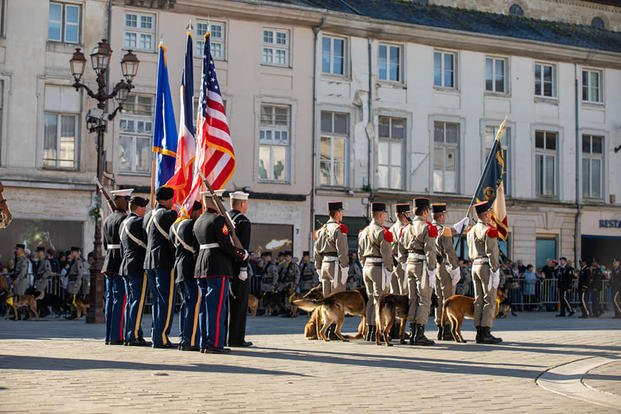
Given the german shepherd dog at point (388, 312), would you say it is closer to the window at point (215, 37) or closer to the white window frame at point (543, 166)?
the window at point (215, 37)

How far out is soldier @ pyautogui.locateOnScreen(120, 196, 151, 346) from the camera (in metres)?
14.5

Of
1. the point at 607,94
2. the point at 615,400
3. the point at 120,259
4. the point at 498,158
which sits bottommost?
the point at 615,400

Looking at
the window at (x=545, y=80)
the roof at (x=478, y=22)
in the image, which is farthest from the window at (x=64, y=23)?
the window at (x=545, y=80)

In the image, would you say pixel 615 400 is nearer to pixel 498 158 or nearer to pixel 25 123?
pixel 498 158

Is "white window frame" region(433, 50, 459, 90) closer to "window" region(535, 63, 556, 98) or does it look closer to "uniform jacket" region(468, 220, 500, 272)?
"window" region(535, 63, 556, 98)

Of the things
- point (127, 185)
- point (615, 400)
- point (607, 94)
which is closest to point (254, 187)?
point (127, 185)

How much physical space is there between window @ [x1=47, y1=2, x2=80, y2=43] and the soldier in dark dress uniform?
57.9ft

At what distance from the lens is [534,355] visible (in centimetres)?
1435

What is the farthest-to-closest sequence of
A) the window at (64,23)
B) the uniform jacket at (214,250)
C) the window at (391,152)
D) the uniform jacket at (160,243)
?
the window at (391,152), the window at (64,23), the uniform jacket at (160,243), the uniform jacket at (214,250)

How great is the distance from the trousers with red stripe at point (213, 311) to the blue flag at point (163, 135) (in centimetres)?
372

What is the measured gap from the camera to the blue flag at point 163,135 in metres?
17.0

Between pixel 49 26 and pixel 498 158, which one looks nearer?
pixel 498 158

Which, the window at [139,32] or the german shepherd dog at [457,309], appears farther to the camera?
the window at [139,32]

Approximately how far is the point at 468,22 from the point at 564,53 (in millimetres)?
3616
